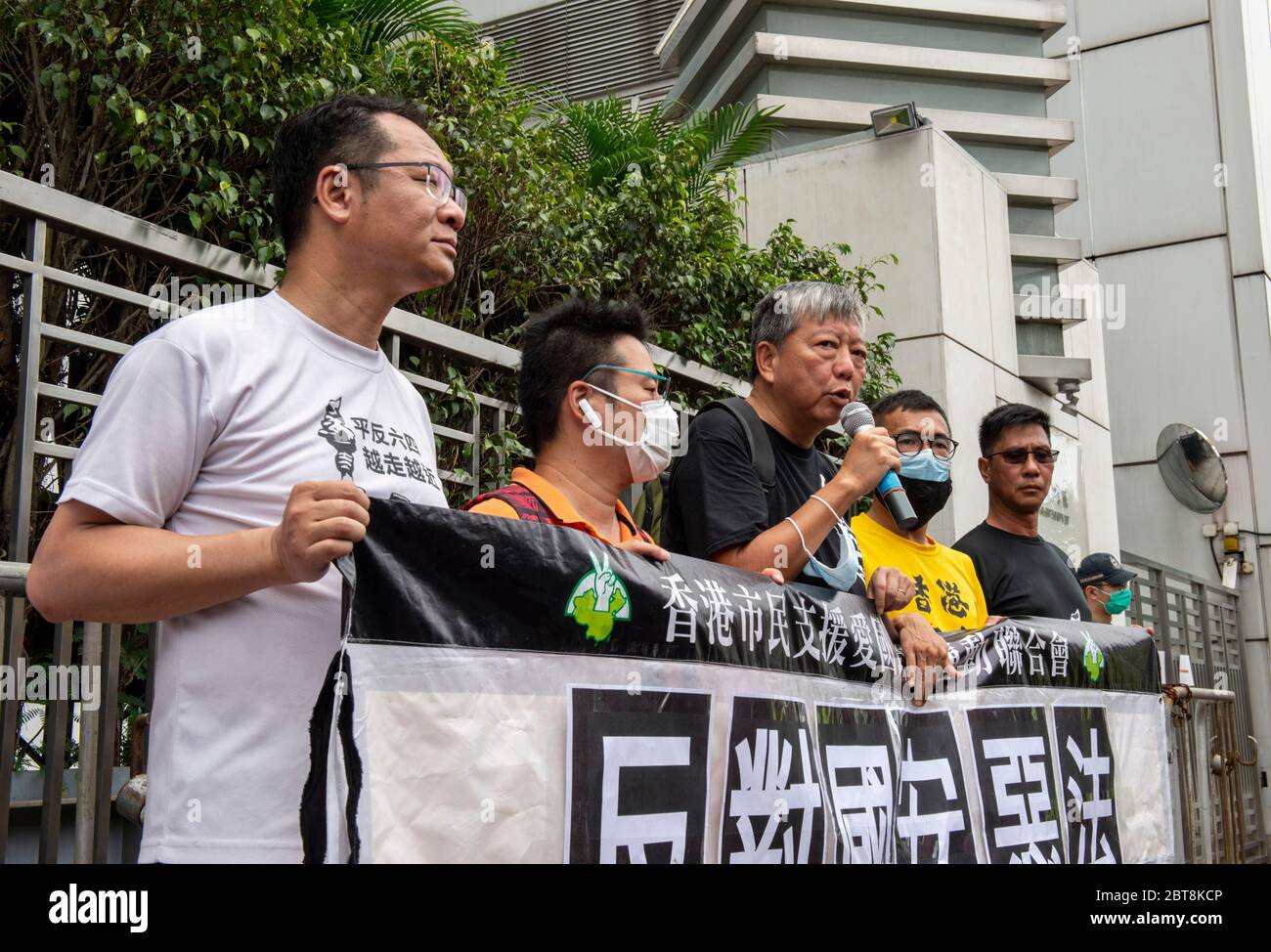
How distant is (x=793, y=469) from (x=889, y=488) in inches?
11.6

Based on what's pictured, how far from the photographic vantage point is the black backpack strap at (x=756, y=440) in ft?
11.5

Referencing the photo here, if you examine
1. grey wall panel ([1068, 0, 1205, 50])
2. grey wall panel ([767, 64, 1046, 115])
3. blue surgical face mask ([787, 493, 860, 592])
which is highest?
grey wall panel ([1068, 0, 1205, 50])

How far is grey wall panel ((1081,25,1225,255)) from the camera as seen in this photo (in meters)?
15.5

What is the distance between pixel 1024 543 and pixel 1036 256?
7.21m

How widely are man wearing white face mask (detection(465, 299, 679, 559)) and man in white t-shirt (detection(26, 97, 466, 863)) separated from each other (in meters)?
0.70

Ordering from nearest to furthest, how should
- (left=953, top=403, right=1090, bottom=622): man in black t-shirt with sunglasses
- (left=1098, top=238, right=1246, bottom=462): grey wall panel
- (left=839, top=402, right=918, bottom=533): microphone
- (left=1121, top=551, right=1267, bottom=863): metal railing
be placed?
(left=839, top=402, right=918, bottom=533): microphone, (left=953, top=403, right=1090, bottom=622): man in black t-shirt with sunglasses, (left=1121, top=551, right=1267, bottom=863): metal railing, (left=1098, top=238, right=1246, bottom=462): grey wall panel

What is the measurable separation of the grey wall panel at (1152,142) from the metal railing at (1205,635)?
4.57 meters

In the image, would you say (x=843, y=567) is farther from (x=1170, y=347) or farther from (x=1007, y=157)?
(x=1170, y=347)

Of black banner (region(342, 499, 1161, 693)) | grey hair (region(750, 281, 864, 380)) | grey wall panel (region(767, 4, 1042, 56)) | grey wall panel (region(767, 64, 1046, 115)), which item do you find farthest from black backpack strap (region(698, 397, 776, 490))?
grey wall panel (region(767, 4, 1042, 56))

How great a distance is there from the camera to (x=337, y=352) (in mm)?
2379

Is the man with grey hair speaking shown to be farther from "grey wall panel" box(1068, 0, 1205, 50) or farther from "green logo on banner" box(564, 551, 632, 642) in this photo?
"grey wall panel" box(1068, 0, 1205, 50)

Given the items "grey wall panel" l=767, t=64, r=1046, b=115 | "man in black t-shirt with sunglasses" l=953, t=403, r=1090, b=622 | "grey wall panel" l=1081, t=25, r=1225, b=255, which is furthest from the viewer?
"grey wall panel" l=1081, t=25, r=1225, b=255

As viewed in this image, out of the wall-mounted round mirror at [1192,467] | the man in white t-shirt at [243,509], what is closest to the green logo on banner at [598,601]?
the man in white t-shirt at [243,509]

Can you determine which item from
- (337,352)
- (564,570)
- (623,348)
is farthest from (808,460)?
(337,352)
